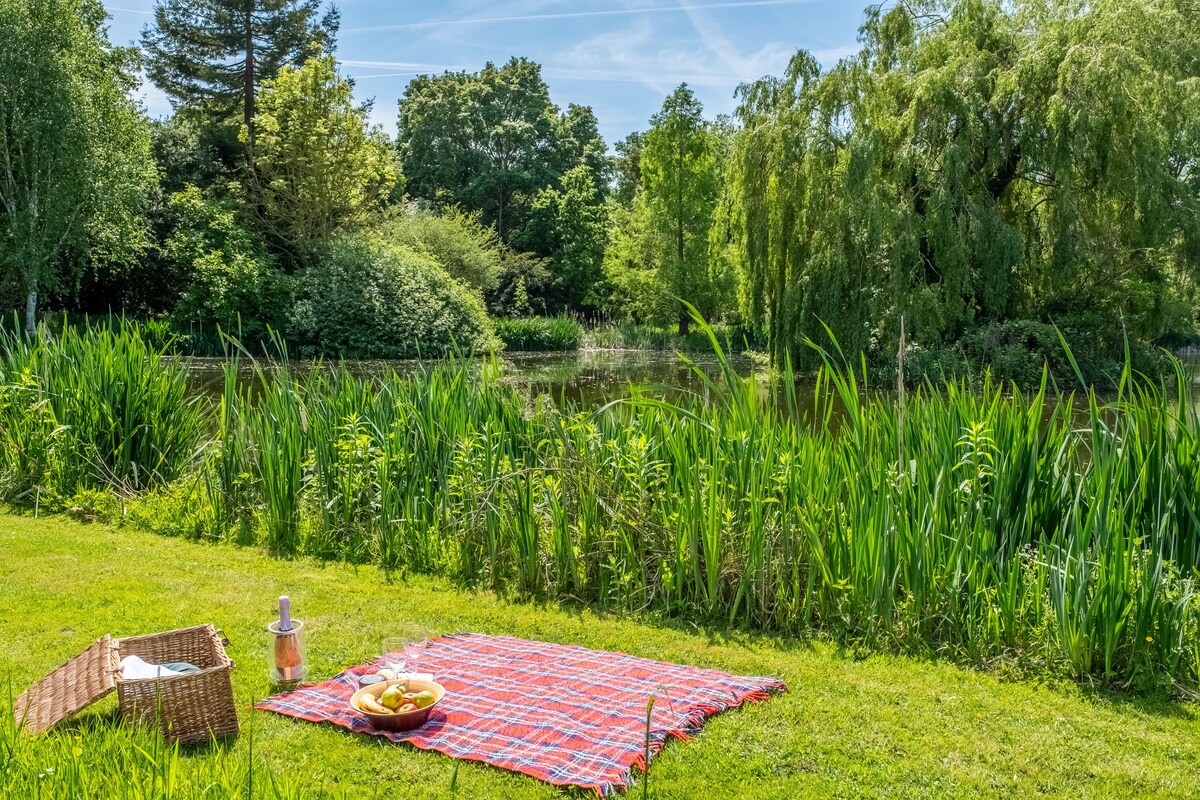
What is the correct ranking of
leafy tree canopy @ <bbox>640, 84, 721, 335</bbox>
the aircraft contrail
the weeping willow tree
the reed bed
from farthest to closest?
1. leafy tree canopy @ <bbox>640, 84, 721, 335</bbox>
2. the aircraft contrail
3. the weeping willow tree
4. the reed bed

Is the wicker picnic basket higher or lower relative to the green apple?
higher

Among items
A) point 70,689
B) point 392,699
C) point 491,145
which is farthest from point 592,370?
point 491,145

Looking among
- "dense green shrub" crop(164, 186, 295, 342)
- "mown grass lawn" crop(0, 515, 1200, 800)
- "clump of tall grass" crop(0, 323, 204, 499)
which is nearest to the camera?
"mown grass lawn" crop(0, 515, 1200, 800)

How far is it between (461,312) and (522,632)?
18373 millimetres

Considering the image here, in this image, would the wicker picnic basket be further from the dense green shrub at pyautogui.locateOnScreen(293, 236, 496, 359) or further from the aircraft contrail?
the dense green shrub at pyautogui.locateOnScreen(293, 236, 496, 359)

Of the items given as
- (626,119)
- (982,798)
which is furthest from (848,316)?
(626,119)

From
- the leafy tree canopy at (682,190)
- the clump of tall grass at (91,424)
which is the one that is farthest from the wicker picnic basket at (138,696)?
the leafy tree canopy at (682,190)

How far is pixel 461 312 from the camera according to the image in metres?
22.0

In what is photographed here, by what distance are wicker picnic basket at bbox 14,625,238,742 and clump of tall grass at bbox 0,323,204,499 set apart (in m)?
3.60

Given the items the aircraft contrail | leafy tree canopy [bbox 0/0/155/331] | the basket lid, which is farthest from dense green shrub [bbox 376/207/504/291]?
the basket lid

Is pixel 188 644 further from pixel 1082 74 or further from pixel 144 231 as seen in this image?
pixel 144 231

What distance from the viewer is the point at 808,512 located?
13.3 feet

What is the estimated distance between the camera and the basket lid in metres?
2.77

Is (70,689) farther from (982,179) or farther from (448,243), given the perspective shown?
(448,243)
